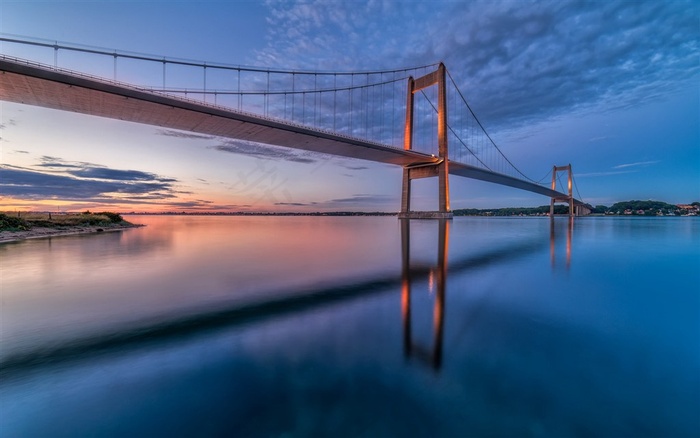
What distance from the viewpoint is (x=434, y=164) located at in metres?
36.3

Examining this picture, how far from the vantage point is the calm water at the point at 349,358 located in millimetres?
2107

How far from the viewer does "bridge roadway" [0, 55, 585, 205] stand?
633 inches

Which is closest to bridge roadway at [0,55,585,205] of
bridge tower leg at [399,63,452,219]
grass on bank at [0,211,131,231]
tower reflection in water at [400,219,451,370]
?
bridge tower leg at [399,63,452,219]

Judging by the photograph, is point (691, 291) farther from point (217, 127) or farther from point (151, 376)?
point (217, 127)

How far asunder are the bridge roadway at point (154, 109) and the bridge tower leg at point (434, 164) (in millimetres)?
3218

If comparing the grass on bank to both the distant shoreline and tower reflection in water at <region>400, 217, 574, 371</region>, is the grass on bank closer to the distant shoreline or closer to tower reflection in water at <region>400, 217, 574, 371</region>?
the distant shoreline

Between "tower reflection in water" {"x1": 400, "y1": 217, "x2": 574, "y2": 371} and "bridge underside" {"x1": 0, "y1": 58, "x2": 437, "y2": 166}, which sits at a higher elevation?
"bridge underside" {"x1": 0, "y1": 58, "x2": 437, "y2": 166}

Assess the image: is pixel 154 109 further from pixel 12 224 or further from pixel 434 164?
pixel 434 164

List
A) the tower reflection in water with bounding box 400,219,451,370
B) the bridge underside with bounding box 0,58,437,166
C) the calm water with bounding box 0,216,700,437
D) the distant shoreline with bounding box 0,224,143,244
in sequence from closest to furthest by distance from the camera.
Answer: the calm water with bounding box 0,216,700,437 → the tower reflection in water with bounding box 400,219,451,370 → the distant shoreline with bounding box 0,224,143,244 → the bridge underside with bounding box 0,58,437,166

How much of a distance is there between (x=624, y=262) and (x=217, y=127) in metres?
27.0

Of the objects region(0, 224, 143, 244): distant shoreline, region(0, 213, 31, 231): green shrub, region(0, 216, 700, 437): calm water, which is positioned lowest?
region(0, 216, 700, 437): calm water

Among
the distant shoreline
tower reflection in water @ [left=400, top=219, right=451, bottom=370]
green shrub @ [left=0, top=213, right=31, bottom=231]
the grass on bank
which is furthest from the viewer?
the grass on bank

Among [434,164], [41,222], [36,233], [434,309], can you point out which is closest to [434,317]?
[434,309]

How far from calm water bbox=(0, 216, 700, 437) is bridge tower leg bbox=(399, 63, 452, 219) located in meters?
29.9
